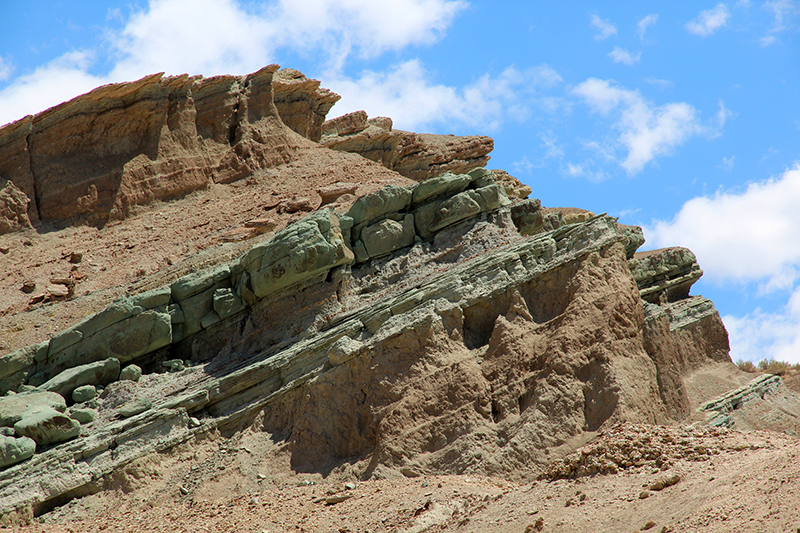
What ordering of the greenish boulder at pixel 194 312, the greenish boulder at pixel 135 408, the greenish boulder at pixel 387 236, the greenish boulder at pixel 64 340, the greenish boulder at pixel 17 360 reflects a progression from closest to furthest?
the greenish boulder at pixel 135 408, the greenish boulder at pixel 17 360, the greenish boulder at pixel 64 340, the greenish boulder at pixel 194 312, the greenish boulder at pixel 387 236

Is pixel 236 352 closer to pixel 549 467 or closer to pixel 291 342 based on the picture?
pixel 291 342

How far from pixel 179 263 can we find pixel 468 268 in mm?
9629

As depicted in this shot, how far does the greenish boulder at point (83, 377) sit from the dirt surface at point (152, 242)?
2585 mm

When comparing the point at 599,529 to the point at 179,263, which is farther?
the point at 179,263

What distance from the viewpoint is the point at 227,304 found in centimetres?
1881

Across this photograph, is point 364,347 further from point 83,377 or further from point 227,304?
point 83,377

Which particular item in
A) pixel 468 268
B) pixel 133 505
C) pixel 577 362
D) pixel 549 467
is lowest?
pixel 133 505

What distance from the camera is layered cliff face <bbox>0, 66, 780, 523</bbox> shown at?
1449 cm

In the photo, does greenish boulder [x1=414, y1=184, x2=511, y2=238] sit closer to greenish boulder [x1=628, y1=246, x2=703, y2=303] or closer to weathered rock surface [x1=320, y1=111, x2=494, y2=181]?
greenish boulder [x1=628, y1=246, x2=703, y2=303]

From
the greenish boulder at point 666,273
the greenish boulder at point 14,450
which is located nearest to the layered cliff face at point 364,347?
the greenish boulder at point 14,450

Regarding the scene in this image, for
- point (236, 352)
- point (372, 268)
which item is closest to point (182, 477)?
point (236, 352)

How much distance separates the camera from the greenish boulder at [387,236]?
62.6ft

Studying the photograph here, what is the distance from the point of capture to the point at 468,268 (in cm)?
1691

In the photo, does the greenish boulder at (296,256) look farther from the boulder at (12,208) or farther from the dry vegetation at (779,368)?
the dry vegetation at (779,368)
